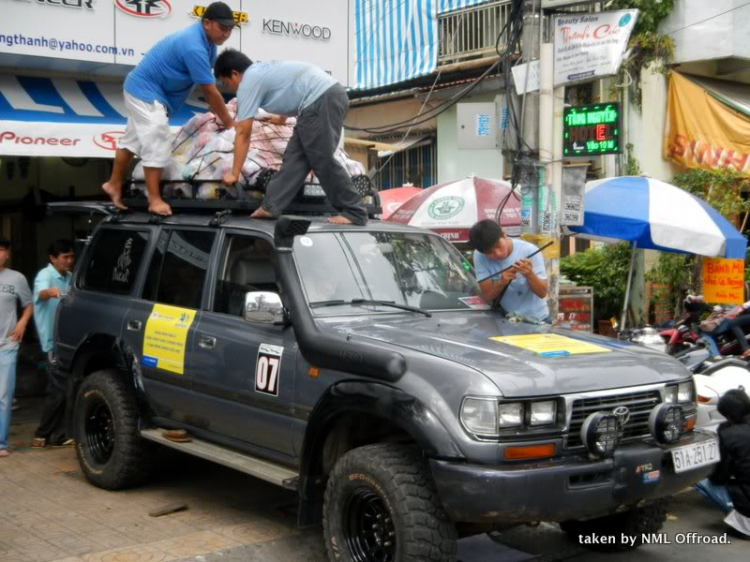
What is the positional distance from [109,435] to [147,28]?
493cm

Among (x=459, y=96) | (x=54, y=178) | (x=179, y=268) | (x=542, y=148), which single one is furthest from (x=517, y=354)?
(x=54, y=178)

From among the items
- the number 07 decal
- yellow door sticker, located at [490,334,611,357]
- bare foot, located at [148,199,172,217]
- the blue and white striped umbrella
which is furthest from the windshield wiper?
the blue and white striped umbrella

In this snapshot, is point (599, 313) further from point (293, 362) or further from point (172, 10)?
point (293, 362)

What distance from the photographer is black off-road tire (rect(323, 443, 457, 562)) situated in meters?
4.45

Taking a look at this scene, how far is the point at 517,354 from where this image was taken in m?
4.81

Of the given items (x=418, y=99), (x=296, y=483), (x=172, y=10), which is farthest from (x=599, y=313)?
(x=296, y=483)

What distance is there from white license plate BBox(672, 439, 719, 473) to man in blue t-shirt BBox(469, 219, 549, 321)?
1631 millimetres

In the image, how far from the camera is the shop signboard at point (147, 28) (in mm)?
9273

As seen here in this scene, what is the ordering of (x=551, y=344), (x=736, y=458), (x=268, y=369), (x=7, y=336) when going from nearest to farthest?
(x=551, y=344)
(x=268, y=369)
(x=736, y=458)
(x=7, y=336)

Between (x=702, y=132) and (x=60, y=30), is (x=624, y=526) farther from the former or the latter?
(x=702, y=132)

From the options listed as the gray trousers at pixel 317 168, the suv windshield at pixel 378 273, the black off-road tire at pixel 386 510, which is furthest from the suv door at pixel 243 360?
the black off-road tire at pixel 386 510

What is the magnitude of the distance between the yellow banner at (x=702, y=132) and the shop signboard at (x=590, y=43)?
7.11m

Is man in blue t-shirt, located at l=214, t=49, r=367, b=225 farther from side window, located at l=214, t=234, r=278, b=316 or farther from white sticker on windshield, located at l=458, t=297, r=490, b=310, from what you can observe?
white sticker on windshield, located at l=458, t=297, r=490, b=310

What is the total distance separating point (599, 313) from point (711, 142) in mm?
3683
